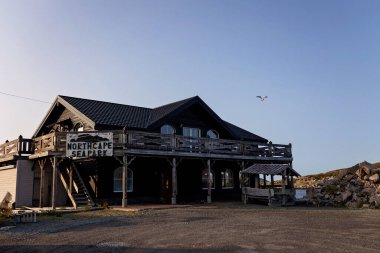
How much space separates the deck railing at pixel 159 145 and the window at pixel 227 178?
3620 mm

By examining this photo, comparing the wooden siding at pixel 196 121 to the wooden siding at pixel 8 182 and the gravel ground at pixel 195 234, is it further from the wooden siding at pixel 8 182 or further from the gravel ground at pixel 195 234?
the gravel ground at pixel 195 234

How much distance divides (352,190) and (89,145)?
51.1 feet

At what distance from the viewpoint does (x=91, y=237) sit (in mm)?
11352

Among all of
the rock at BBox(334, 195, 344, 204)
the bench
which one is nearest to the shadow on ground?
the bench

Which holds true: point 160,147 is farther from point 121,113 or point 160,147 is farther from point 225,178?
point 225,178

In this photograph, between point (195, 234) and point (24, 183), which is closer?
point (195, 234)

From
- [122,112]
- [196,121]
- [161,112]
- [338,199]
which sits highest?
[161,112]

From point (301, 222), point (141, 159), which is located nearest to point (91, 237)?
point (301, 222)

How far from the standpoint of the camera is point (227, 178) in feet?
99.3

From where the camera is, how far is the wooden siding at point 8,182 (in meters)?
23.8

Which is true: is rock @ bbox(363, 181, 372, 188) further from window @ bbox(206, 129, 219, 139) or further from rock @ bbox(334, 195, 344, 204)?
window @ bbox(206, 129, 219, 139)

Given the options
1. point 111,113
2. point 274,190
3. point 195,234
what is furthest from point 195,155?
point 195,234

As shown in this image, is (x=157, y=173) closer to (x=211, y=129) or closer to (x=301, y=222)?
(x=211, y=129)

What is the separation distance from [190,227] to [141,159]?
12.3 meters
